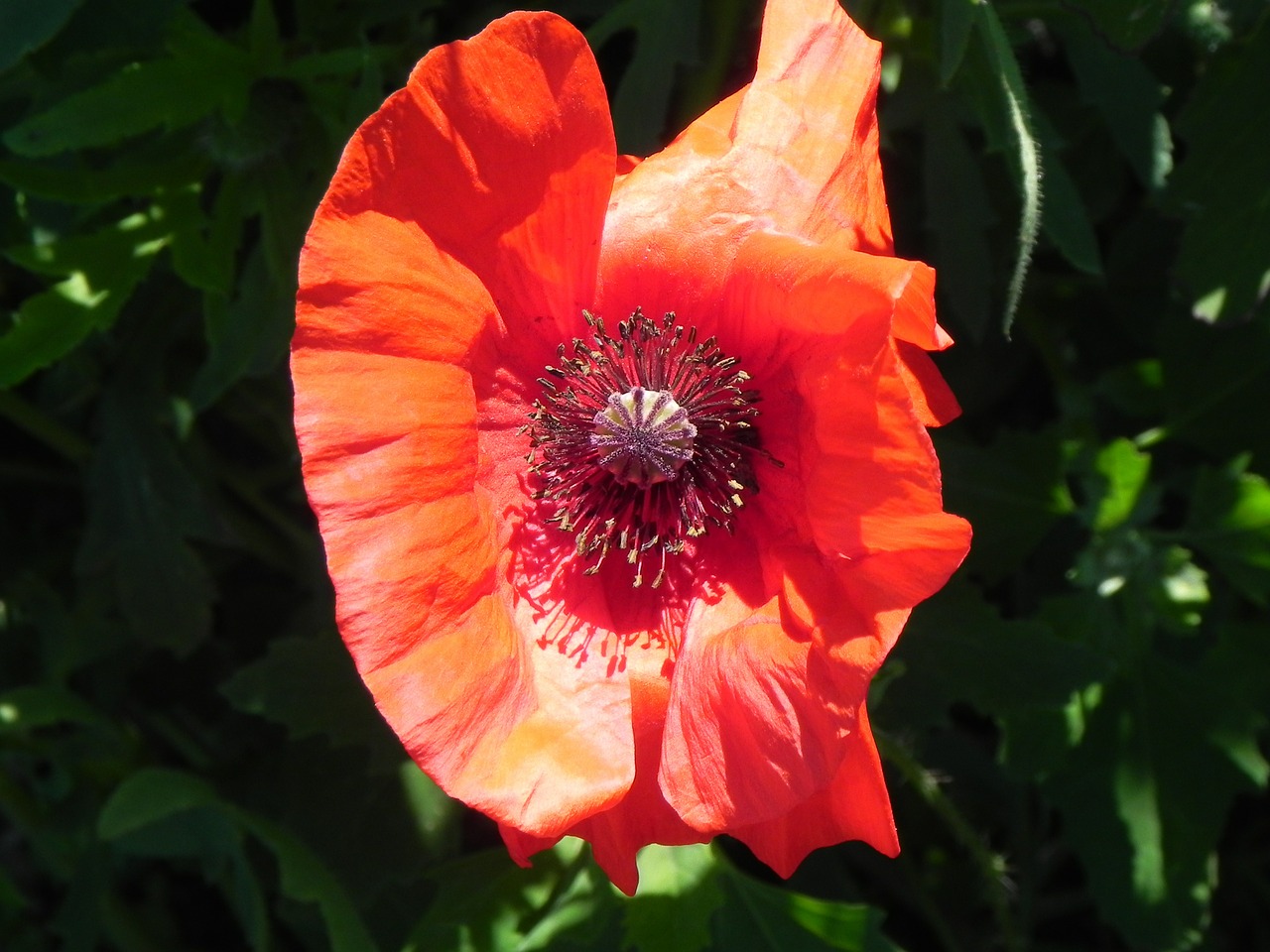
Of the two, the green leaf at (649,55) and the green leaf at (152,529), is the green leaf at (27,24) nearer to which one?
the green leaf at (649,55)

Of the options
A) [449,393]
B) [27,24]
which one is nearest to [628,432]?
[449,393]

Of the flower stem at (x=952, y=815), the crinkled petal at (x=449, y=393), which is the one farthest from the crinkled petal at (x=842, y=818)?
the flower stem at (x=952, y=815)

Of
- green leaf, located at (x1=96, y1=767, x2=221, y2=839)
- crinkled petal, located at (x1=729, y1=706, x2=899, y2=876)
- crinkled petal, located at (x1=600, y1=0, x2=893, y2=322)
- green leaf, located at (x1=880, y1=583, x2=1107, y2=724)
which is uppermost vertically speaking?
crinkled petal, located at (x1=600, y1=0, x2=893, y2=322)

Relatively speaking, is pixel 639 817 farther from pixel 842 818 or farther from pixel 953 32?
pixel 953 32

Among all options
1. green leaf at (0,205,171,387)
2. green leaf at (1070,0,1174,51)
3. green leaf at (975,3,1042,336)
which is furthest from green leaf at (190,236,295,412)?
green leaf at (1070,0,1174,51)

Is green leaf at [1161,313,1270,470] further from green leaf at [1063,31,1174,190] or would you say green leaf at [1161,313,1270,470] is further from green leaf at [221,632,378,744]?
green leaf at [221,632,378,744]

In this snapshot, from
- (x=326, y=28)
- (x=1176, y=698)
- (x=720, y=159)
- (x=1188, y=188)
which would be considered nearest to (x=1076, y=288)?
(x=1188, y=188)
